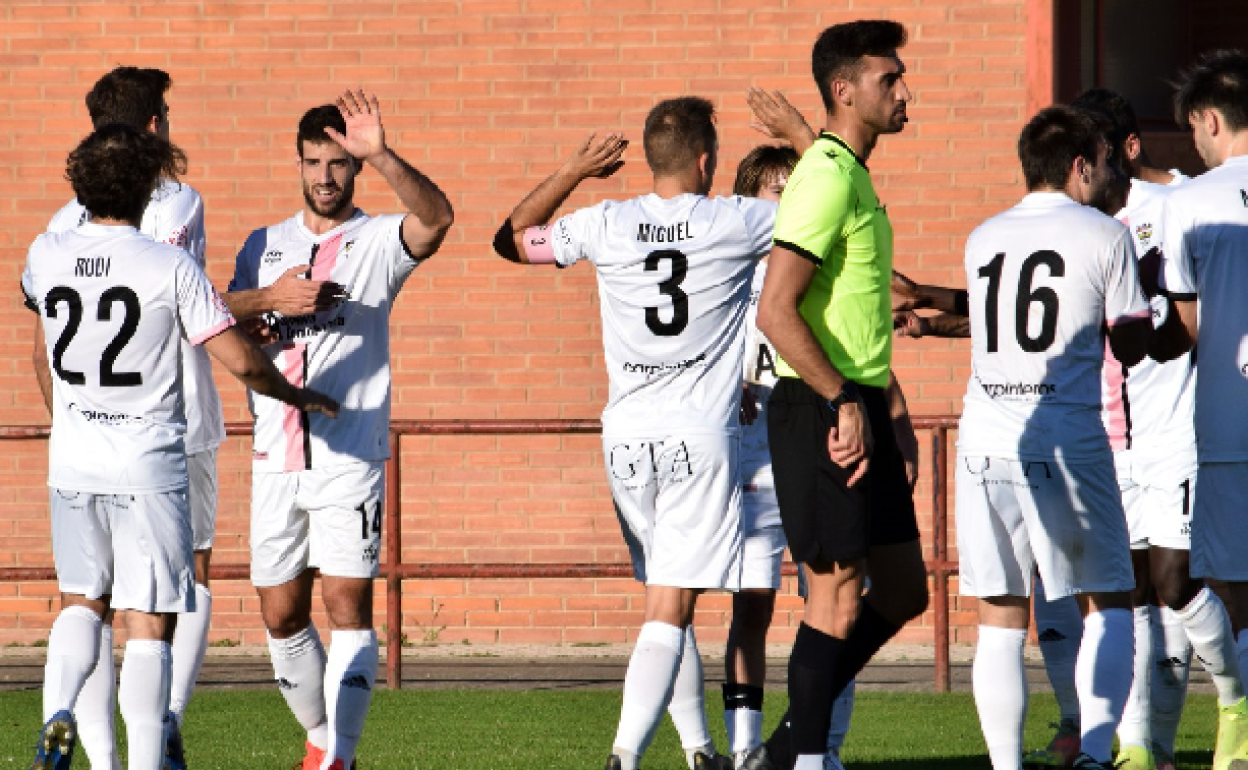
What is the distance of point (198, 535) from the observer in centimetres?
761

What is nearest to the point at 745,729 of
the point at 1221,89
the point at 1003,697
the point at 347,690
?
the point at 1003,697

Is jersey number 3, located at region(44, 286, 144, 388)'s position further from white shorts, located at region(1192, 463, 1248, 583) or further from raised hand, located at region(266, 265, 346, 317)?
white shorts, located at region(1192, 463, 1248, 583)

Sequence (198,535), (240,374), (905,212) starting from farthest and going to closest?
(905,212), (198,535), (240,374)

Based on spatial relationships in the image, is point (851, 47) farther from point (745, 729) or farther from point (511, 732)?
point (511, 732)

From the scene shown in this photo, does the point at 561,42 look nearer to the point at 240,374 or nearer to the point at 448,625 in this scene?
the point at 448,625

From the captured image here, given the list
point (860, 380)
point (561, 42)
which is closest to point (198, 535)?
point (860, 380)

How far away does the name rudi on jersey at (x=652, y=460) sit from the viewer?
6527 mm

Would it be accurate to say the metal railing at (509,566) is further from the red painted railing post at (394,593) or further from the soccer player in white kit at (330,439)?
the soccer player in white kit at (330,439)

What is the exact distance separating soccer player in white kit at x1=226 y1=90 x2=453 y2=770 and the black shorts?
1688 mm

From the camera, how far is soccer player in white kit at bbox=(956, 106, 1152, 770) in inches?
240

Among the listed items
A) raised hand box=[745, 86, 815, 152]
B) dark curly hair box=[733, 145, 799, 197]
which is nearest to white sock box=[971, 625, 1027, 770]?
raised hand box=[745, 86, 815, 152]

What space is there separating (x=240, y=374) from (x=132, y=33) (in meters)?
5.85

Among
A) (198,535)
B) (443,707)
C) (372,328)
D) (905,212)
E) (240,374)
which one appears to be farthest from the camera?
(905,212)

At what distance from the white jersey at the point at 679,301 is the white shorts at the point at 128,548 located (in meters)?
1.52
